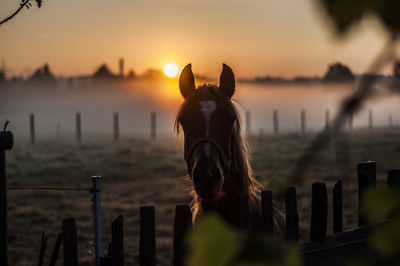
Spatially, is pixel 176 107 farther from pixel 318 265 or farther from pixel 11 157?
pixel 11 157

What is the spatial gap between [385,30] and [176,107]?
10.2 ft

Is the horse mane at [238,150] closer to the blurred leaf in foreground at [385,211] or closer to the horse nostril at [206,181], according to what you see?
the horse nostril at [206,181]

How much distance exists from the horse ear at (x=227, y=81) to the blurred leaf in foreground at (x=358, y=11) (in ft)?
9.69

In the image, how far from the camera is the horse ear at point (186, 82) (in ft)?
11.5

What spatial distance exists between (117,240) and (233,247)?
2535 mm

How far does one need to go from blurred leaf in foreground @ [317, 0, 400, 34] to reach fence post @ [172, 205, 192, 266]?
213 centimetres

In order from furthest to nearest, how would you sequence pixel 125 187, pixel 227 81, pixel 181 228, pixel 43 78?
pixel 43 78, pixel 125 187, pixel 227 81, pixel 181 228

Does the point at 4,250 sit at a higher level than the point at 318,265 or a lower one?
lower

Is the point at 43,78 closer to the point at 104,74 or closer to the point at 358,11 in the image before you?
the point at 104,74

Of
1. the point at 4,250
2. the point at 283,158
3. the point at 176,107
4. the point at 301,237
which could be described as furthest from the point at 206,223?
the point at 283,158

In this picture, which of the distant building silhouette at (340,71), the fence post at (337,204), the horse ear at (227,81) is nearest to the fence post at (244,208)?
the fence post at (337,204)

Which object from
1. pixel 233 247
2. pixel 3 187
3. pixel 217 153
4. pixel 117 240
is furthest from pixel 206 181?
pixel 233 247

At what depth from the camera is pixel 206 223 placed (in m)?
0.43

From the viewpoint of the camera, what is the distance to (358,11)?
0.45 metres
